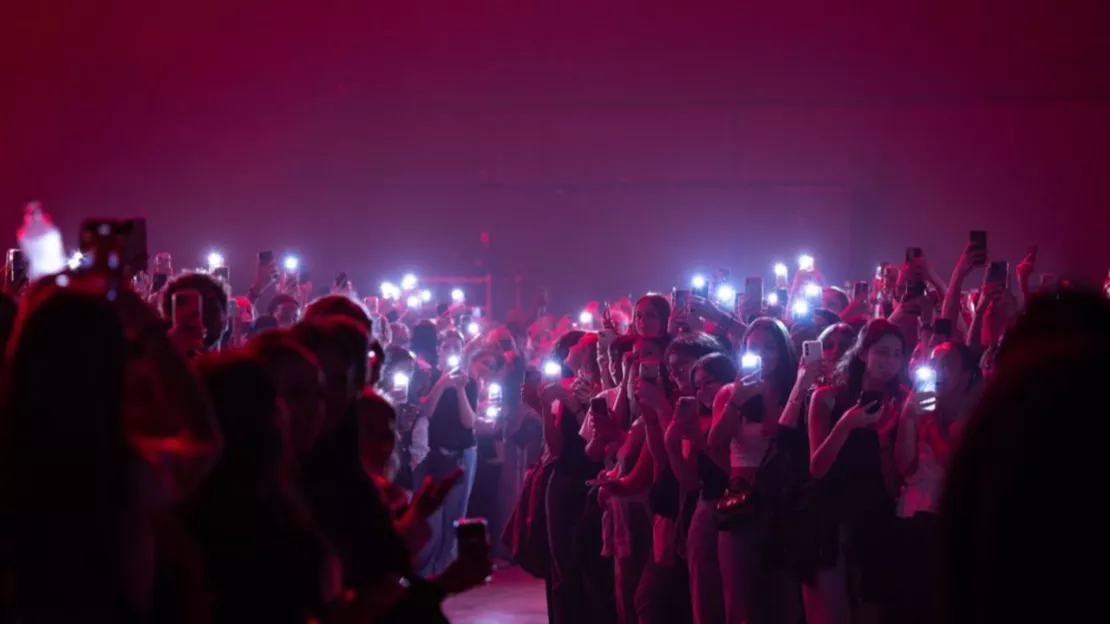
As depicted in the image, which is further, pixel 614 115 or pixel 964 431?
pixel 614 115

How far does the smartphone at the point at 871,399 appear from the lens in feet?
20.7

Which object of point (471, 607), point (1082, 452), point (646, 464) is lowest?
point (471, 607)

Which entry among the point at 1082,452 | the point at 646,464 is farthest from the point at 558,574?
the point at 1082,452

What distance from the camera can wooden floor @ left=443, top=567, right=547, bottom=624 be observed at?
960 centimetres

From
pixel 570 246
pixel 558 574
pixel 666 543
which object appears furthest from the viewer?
pixel 570 246

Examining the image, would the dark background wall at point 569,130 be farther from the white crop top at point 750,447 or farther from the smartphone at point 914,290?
the white crop top at point 750,447

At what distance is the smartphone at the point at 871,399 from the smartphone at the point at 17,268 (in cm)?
469

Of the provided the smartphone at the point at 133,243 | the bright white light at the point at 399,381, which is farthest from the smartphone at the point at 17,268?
the smartphone at the point at 133,243

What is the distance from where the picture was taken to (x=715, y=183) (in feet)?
76.1

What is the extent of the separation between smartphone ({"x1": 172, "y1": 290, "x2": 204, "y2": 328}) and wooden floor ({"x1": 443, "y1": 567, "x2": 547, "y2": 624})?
16.1ft

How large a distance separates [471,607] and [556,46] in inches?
584

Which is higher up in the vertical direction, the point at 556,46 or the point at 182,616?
the point at 556,46

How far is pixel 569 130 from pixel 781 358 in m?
17.1

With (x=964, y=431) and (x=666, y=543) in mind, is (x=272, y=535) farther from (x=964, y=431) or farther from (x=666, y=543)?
(x=666, y=543)
